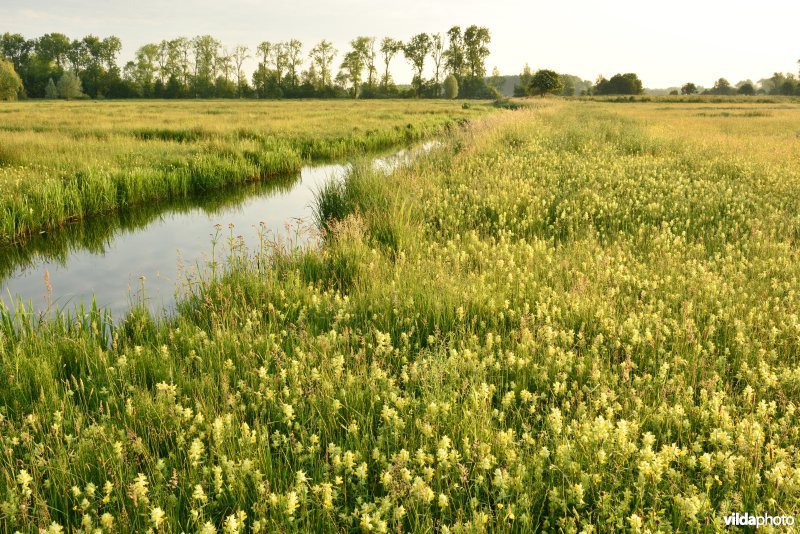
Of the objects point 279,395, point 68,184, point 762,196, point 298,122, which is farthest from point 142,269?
point 298,122

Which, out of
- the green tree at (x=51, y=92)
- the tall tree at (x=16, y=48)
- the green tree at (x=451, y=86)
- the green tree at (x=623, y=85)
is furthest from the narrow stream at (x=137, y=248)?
the tall tree at (x=16, y=48)

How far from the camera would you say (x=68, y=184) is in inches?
457

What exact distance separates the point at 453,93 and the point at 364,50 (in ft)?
74.3

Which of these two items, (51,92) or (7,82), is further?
(51,92)

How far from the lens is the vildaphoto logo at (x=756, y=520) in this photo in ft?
7.82

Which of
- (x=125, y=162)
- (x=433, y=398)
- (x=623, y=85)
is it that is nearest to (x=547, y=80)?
(x=623, y=85)

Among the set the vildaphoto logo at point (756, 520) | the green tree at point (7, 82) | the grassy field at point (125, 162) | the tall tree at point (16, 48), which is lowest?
the vildaphoto logo at point (756, 520)

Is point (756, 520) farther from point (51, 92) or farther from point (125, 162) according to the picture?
point (51, 92)

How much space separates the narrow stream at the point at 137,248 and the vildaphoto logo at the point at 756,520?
18.1 ft

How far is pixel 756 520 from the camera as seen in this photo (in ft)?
8.05

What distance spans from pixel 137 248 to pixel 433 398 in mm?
8693

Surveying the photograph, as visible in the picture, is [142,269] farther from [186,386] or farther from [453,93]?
[453,93]

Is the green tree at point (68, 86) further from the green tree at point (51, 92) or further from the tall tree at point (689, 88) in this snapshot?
the tall tree at point (689, 88)

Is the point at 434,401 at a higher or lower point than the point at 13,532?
higher
